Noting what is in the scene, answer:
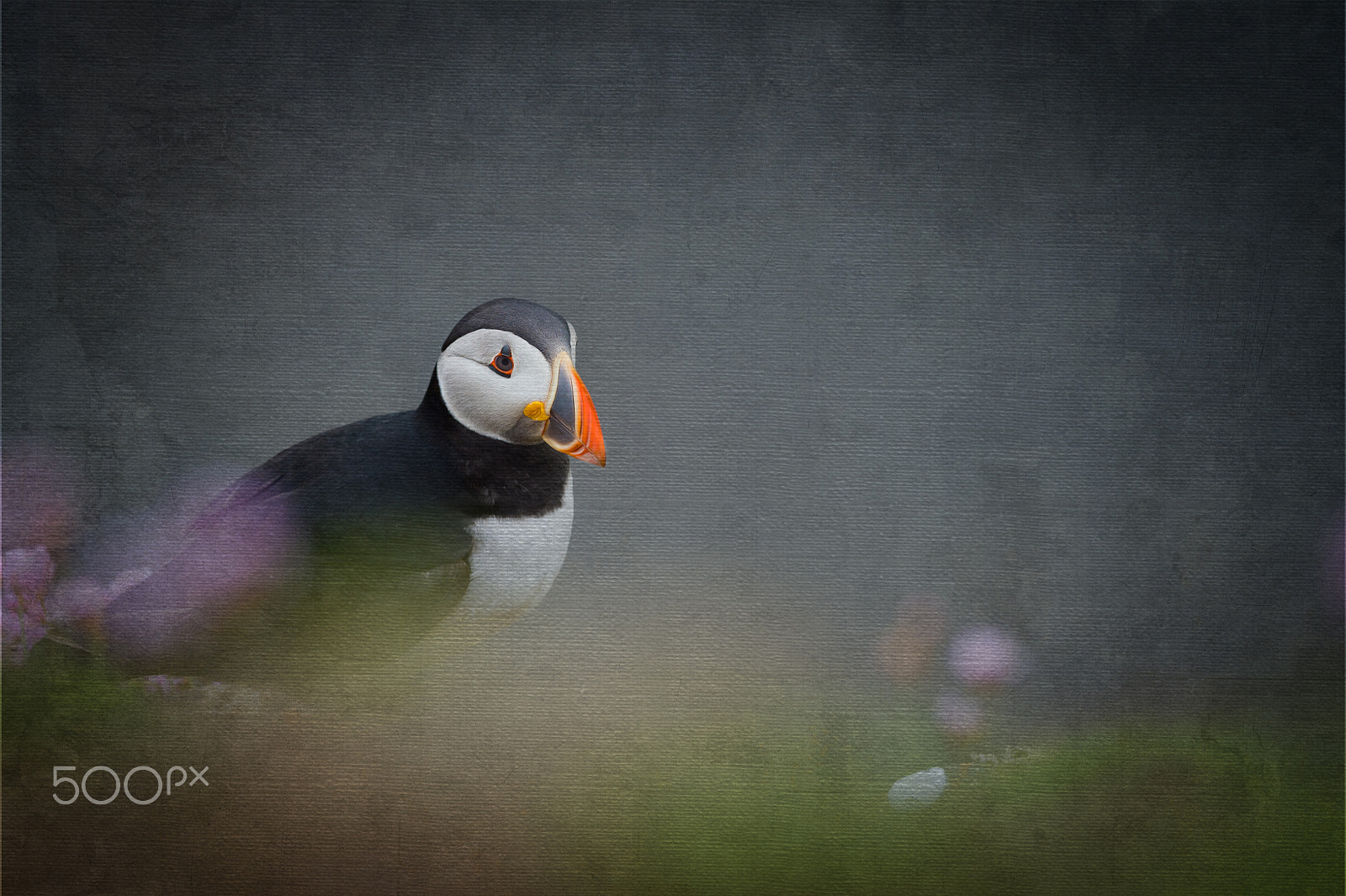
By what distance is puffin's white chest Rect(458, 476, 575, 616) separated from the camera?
1.51 metres

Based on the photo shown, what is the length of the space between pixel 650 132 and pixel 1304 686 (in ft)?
5.25

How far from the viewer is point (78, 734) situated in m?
1.60

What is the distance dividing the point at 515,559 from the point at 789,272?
72cm

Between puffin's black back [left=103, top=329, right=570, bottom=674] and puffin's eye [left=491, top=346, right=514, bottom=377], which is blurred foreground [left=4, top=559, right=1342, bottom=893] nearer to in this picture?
puffin's black back [left=103, top=329, right=570, bottom=674]

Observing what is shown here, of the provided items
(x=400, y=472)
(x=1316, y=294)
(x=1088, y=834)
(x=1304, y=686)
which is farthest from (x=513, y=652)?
(x=1316, y=294)

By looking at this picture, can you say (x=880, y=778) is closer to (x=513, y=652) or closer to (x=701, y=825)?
(x=701, y=825)

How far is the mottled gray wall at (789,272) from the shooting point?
160 cm

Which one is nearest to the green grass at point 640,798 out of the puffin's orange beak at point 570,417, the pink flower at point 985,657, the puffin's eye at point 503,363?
the pink flower at point 985,657

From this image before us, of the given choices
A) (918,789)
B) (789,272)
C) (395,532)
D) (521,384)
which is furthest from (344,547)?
(918,789)

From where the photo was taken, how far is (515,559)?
5.03 ft

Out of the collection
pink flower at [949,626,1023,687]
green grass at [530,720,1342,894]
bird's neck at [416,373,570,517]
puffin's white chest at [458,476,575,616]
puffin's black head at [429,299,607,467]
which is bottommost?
green grass at [530,720,1342,894]

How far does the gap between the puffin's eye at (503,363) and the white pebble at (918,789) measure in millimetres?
1032

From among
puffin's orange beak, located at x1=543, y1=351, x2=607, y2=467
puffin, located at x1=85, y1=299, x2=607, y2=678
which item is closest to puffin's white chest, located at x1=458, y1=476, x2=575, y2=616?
puffin, located at x1=85, y1=299, x2=607, y2=678

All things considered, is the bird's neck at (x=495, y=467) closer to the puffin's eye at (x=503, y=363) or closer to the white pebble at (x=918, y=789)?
the puffin's eye at (x=503, y=363)
